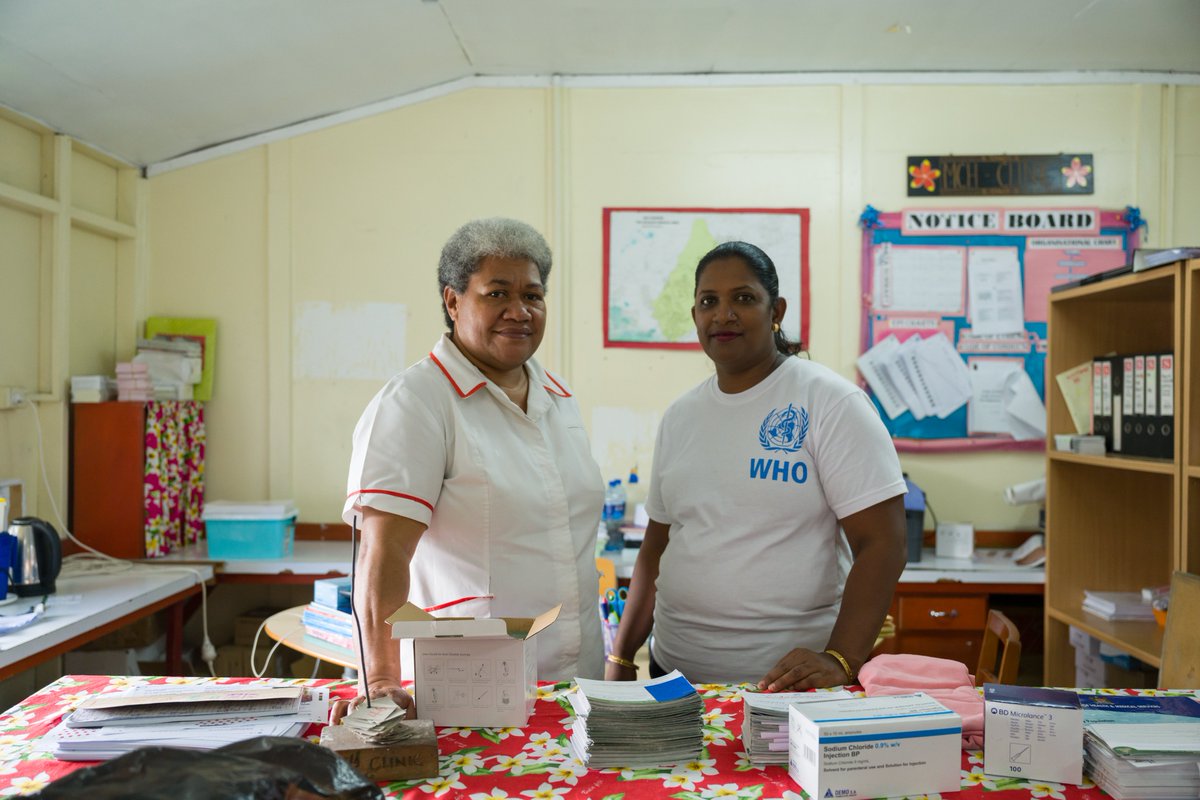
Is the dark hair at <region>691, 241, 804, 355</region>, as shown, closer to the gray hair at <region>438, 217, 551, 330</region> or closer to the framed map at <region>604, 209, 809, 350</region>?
the gray hair at <region>438, 217, 551, 330</region>

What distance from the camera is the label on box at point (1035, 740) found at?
1.11 m

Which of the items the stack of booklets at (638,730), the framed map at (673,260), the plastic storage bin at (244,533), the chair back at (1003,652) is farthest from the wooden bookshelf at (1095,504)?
the plastic storage bin at (244,533)

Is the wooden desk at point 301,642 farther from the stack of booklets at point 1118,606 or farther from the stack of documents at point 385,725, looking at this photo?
the stack of booklets at point 1118,606

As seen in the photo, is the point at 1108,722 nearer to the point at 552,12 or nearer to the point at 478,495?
the point at 478,495

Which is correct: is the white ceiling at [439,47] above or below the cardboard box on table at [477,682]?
above

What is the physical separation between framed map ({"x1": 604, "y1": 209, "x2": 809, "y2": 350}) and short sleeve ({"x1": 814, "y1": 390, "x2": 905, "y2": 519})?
2.04 meters

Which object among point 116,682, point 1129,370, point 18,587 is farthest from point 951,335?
point 18,587

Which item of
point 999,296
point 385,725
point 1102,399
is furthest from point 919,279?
point 385,725

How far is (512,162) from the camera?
12.4ft

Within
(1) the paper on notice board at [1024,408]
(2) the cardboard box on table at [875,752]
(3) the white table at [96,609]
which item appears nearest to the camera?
(2) the cardboard box on table at [875,752]

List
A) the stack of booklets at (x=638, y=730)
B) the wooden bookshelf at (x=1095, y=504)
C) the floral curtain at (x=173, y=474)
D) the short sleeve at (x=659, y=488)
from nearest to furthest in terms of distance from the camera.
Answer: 1. the stack of booklets at (x=638, y=730)
2. the short sleeve at (x=659, y=488)
3. the wooden bookshelf at (x=1095, y=504)
4. the floral curtain at (x=173, y=474)

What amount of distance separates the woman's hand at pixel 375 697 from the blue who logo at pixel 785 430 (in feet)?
2.80

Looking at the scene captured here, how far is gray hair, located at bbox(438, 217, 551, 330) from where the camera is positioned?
66.7 inches

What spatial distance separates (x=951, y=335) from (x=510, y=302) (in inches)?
102
